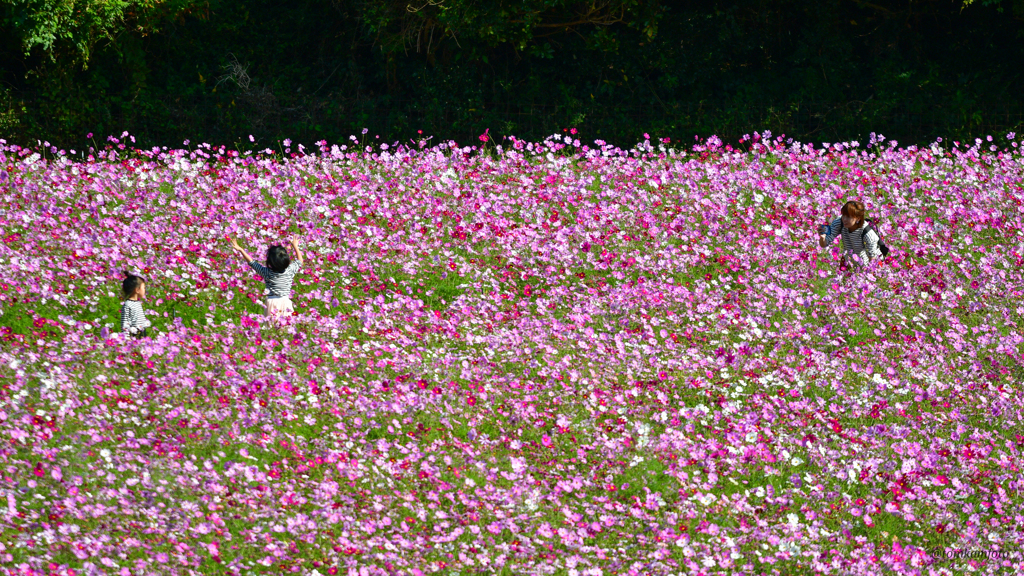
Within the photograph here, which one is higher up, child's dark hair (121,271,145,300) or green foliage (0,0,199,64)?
green foliage (0,0,199,64)

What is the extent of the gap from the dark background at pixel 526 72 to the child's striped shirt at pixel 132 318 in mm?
11860

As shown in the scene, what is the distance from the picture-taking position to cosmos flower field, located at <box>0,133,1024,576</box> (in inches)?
258

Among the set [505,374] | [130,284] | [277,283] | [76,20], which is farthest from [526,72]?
[130,284]

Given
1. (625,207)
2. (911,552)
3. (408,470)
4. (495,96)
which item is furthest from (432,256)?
(495,96)

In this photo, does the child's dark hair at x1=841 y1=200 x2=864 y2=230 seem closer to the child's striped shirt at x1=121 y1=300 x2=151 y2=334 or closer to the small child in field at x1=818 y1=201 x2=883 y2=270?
the small child in field at x1=818 y1=201 x2=883 y2=270

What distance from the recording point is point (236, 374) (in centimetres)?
799

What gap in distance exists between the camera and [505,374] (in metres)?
8.91

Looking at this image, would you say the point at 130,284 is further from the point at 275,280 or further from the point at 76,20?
the point at 76,20

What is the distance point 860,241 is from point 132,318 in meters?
7.66

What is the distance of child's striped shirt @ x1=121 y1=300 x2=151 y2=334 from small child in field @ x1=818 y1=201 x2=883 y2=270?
288 inches

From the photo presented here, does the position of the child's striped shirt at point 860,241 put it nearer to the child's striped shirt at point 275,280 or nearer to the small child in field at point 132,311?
the child's striped shirt at point 275,280

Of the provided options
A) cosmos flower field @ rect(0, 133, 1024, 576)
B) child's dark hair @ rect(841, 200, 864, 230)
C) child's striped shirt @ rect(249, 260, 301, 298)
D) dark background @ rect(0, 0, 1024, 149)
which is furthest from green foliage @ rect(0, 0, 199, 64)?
child's dark hair @ rect(841, 200, 864, 230)

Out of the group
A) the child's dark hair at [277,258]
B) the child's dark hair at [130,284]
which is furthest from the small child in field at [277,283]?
the child's dark hair at [130,284]

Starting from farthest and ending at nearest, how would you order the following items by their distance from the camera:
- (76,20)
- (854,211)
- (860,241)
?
(76,20) < (860,241) < (854,211)
